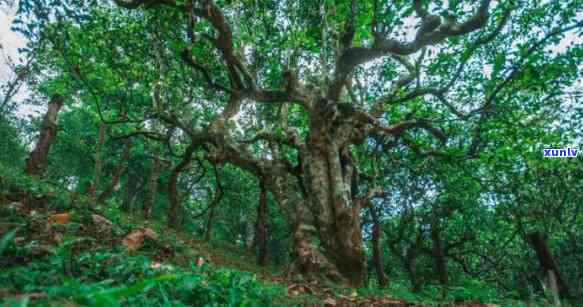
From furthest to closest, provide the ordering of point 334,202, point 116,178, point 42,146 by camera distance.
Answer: point 116,178 < point 42,146 < point 334,202

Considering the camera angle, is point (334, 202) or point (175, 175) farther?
point (175, 175)

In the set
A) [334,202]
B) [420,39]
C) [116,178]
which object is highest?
[420,39]

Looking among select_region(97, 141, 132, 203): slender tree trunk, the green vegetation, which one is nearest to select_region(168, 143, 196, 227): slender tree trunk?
the green vegetation

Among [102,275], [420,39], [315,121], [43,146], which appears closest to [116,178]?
[43,146]

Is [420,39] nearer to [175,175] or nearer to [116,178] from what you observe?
[175,175]

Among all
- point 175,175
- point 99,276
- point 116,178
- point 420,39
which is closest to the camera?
point 99,276

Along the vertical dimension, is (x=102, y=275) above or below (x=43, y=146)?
below

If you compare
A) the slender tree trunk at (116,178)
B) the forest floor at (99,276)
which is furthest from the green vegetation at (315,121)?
the slender tree trunk at (116,178)

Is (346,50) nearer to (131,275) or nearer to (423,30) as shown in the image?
(423,30)

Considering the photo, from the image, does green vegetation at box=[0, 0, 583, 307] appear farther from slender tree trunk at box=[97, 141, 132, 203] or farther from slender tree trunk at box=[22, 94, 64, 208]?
slender tree trunk at box=[97, 141, 132, 203]

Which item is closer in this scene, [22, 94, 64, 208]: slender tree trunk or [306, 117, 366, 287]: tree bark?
[306, 117, 366, 287]: tree bark

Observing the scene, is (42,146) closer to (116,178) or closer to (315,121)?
(116,178)

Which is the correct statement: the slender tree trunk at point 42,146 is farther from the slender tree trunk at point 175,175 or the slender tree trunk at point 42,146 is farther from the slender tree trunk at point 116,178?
the slender tree trunk at point 175,175

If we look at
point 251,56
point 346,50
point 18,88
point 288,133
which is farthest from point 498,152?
point 18,88
